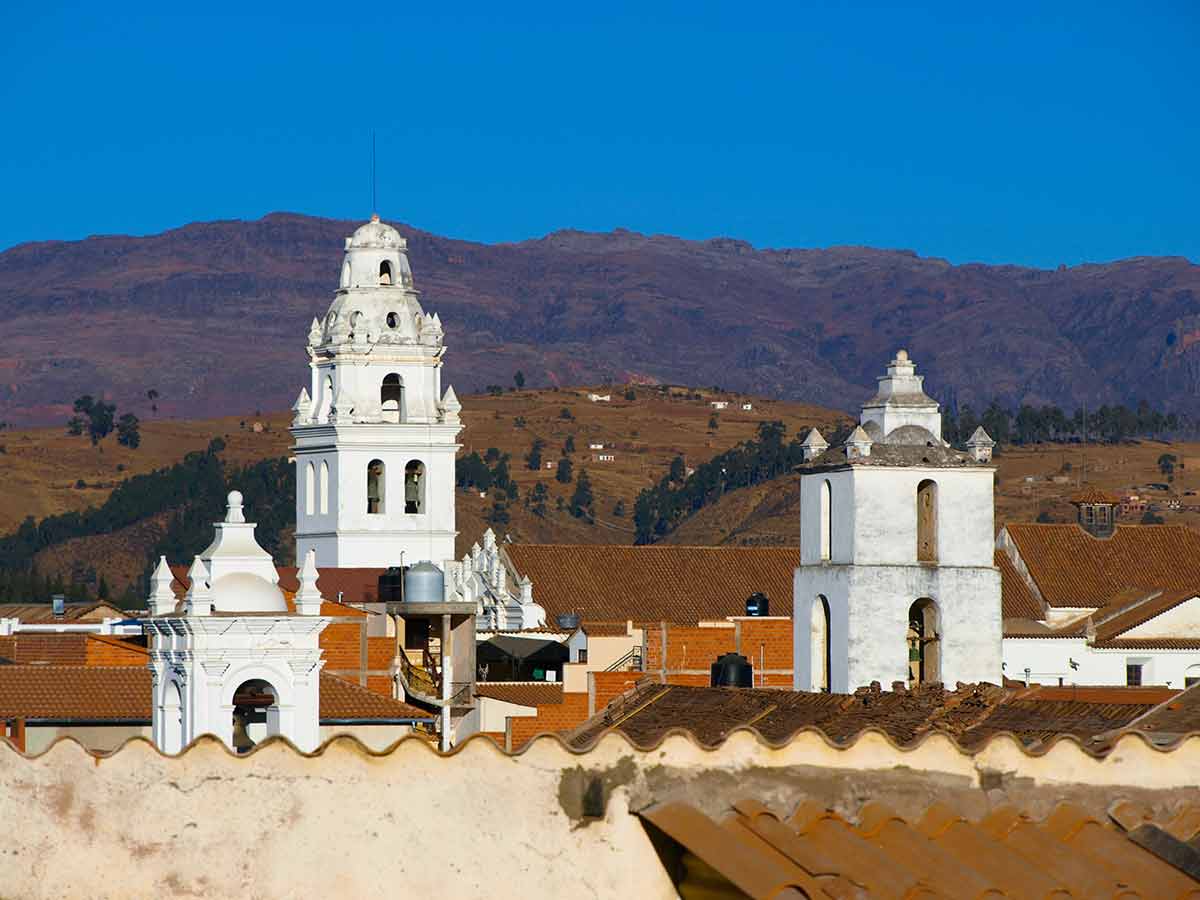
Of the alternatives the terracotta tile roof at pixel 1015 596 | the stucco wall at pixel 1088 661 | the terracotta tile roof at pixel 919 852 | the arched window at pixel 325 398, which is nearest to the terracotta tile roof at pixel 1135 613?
the stucco wall at pixel 1088 661

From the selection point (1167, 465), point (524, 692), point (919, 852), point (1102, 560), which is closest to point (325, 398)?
point (1102, 560)

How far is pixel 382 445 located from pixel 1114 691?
47.3 metres

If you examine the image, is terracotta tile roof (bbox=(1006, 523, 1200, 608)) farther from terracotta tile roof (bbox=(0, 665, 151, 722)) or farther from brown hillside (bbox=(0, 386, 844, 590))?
brown hillside (bbox=(0, 386, 844, 590))

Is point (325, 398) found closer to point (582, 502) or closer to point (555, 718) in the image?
point (555, 718)

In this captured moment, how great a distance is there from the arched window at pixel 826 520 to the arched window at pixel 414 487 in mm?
38949

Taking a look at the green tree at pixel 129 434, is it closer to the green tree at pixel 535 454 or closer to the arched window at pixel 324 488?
the green tree at pixel 535 454

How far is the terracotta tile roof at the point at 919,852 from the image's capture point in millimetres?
11336

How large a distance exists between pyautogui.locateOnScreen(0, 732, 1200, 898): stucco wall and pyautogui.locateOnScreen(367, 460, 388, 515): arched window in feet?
204

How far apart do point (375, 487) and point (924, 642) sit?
41.1 meters

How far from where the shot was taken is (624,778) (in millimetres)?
11773

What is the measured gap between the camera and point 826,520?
1411 inches

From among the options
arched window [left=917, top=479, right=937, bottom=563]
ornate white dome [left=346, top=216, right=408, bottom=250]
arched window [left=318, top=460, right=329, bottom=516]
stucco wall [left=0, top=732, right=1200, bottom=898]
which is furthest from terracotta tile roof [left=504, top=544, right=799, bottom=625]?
stucco wall [left=0, top=732, right=1200, bottom=898]

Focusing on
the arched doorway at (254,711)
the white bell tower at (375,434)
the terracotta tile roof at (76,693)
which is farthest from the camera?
the white bell tower at (375,434)

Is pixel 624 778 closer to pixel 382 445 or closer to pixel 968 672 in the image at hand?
pixel 968 672
